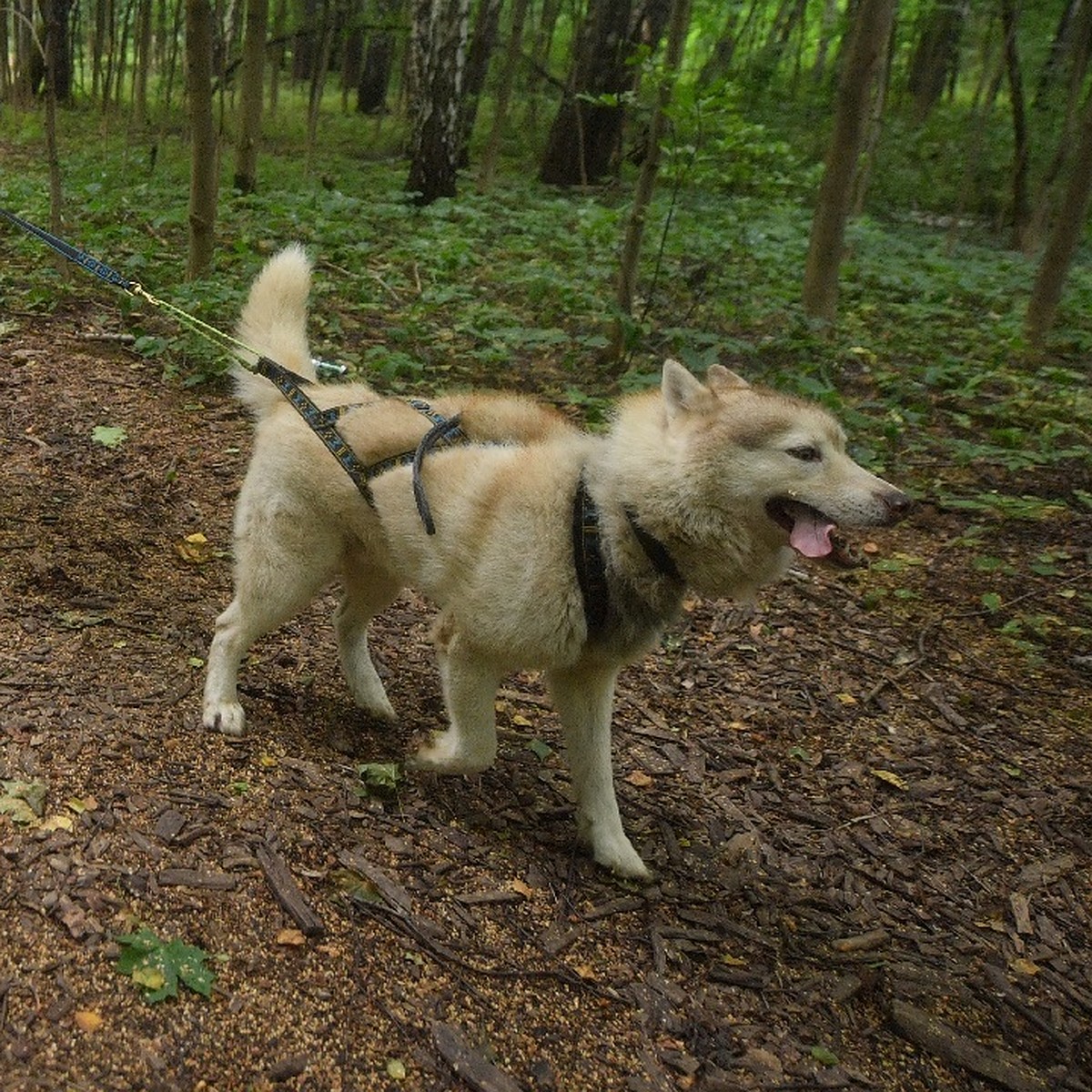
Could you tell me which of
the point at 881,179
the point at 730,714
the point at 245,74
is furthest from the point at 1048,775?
the point at 881,179

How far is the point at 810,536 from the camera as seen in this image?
324 cm

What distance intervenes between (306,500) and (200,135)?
4636mm

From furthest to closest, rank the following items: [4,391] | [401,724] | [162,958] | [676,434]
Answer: [4,391] → [401,724] → [676,434] → [162,958]

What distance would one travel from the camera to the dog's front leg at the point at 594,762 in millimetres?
3561

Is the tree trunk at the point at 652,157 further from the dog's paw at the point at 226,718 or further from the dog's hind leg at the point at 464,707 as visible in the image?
the dog's paw at the point at 226,718

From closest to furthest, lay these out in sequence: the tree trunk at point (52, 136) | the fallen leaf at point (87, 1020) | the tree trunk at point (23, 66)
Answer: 1. the fallen leaf at point (87, 1020)
2. the tree trunk at point (52, 136)
3. the tree trunk at point (23, 66)

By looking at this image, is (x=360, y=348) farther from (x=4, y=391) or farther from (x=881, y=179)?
(x=881, y=179)

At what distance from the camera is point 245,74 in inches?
451

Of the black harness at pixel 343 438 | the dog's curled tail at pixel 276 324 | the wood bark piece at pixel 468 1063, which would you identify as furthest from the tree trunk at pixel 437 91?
the wood bark piece at pixel 468 1063

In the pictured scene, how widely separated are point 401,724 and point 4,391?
12.5ft

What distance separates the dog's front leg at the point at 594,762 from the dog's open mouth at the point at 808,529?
2.58 ft

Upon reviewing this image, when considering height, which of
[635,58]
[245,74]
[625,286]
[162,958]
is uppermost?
[635,58]

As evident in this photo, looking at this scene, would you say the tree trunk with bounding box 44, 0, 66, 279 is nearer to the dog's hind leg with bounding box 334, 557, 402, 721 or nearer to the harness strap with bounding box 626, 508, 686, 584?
the dog's hind leg with bounding box 334, 557, 402, 721

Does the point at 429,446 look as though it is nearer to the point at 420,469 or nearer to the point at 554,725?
the point at 420,469
